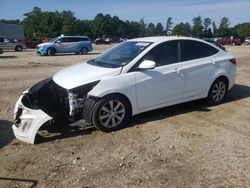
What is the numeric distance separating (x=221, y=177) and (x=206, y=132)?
1.81m

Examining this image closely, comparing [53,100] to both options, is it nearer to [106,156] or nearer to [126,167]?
[106,156]

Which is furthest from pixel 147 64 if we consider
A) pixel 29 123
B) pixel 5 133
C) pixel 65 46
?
pixel 65 46

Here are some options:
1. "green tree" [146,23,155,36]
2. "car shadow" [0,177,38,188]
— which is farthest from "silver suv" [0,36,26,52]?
"green tree" [146,23,155,36]

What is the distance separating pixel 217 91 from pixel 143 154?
346cm

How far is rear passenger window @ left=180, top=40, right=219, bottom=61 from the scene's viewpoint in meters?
7.51

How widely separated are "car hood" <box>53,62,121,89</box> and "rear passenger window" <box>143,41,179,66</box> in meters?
0.84

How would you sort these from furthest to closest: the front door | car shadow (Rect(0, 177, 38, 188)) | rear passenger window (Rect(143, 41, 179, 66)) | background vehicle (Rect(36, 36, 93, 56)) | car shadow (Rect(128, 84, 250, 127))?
background vehicle (Rect(36, 36, 93, 56)) → car shadow (Rect(128, 84, 250, 127)) → rear passenger window (Rect(143, 41, 179, 66)) → the front door → car shadow (Rect(0, 177, 38, 188))

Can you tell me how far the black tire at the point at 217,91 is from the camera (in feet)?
26.3

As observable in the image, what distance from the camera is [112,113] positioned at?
6.35 meters

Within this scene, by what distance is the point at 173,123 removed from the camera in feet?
22.5

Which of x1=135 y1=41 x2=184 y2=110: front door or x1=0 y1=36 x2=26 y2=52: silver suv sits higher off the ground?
x1=135 y1=41 x2=184 y2=110: front door

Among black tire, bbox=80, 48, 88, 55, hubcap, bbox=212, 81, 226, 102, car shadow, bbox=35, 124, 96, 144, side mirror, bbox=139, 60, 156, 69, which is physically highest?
side mirror, bbox=139, 60, 156, 69

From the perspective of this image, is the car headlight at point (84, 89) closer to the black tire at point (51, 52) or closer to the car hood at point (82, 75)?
the car hood at point (82, 75)

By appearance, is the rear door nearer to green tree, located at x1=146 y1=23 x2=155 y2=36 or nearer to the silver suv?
the silver suv
